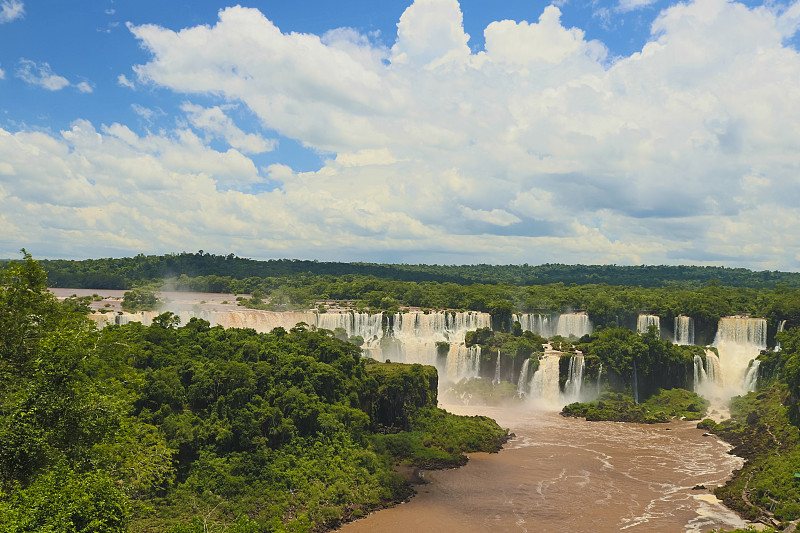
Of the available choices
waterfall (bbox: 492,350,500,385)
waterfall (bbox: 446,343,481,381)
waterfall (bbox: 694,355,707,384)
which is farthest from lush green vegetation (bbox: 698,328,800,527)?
waterfall (bbox: 446,343,481,381)

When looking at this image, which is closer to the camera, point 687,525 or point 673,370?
point 687,525

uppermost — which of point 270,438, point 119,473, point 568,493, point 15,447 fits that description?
point 15,447

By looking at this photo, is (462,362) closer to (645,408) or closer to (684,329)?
(645,408)

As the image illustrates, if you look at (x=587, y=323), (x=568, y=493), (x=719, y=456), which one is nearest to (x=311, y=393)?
(x=568, y=493)

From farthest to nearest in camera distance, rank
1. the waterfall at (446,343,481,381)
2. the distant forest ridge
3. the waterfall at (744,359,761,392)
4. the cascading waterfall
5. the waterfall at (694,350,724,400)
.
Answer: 1. the distant forest ridge
2. the cascading waterfall
3. the waterfall at (446,343,481,381)
4. the waterfall at (694,350,724,400)
5. the waterfall at (744,359,761,392)

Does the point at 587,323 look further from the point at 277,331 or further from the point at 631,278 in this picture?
the point at 631,278

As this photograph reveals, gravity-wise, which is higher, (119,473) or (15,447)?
(15,447)

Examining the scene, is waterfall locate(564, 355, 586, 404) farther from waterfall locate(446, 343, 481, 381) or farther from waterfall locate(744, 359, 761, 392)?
waterfall locate(744, 359, 761, 392)

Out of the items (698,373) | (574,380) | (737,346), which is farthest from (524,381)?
(737,346)
